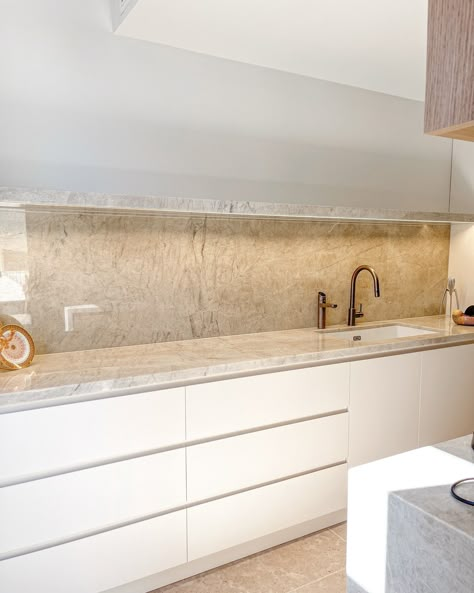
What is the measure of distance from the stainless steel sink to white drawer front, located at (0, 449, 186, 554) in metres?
1.31

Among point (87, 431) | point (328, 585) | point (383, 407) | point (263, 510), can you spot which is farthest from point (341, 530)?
point (87, 431)

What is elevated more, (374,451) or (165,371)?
(165,371)

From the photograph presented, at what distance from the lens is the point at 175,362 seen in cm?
201

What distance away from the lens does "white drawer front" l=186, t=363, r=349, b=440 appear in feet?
6.41

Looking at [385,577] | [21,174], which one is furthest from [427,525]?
[21,174]

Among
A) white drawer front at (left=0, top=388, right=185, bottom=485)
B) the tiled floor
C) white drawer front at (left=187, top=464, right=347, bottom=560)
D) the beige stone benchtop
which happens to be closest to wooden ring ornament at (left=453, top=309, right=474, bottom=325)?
the beige stone benchtop

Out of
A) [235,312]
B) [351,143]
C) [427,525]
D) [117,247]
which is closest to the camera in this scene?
[427,525]

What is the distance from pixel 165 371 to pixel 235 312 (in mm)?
867

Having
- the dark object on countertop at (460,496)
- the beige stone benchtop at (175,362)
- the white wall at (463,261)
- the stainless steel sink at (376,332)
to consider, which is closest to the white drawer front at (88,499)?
the beige stone benchtop at (175,362)

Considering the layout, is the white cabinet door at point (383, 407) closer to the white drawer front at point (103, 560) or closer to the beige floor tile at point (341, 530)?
the beige floor tile at point (341, 530)

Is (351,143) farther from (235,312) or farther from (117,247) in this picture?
(117,247)

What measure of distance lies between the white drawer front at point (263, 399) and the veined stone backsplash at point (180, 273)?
1.94ft

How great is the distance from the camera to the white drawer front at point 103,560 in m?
1.67

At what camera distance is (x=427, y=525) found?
900 mm
